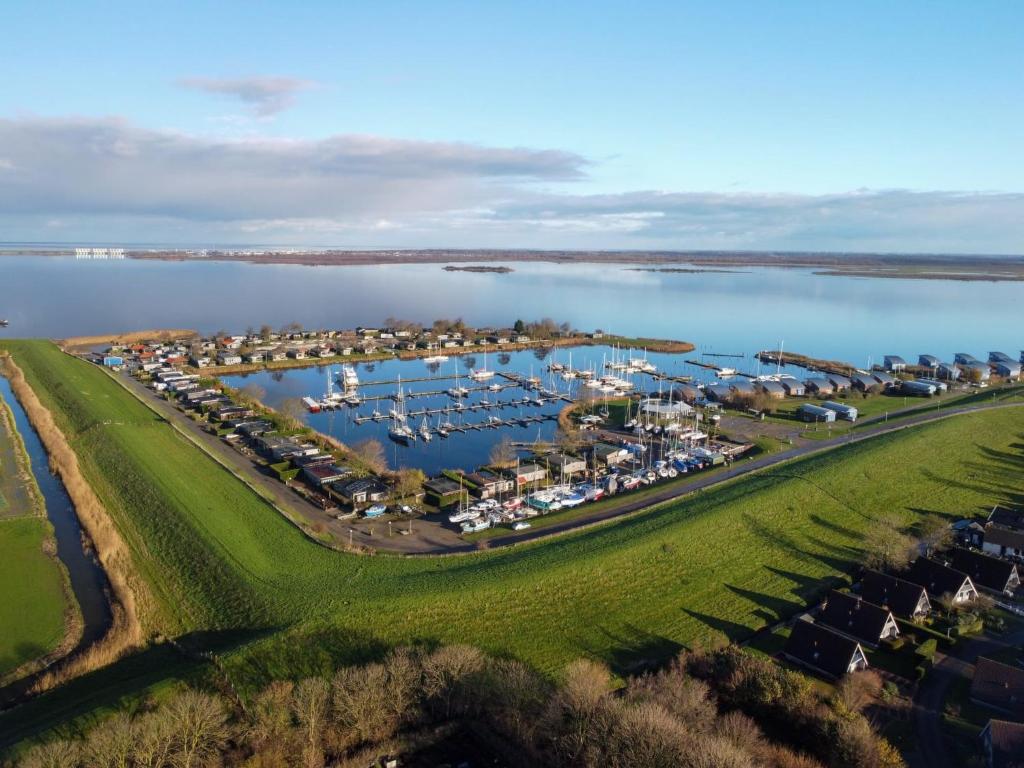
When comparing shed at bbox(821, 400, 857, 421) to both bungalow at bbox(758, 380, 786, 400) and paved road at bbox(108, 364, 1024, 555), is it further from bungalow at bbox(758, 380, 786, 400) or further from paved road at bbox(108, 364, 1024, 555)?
bungalow at bbox(758, 380, 786, 400)

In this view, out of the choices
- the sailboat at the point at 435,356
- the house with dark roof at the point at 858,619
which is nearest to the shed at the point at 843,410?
the house with dark roof at the point at 858,619

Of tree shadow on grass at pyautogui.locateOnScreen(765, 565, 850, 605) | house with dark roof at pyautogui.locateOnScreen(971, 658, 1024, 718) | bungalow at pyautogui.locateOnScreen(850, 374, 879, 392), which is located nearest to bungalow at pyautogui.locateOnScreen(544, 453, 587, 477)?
tree shadow on grass at pyautogui.locateOnScreen(765, 565, 850, 605)

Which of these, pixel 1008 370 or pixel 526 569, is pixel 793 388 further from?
pixel 526 569

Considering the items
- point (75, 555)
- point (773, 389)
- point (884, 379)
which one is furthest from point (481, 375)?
point (75, 555)

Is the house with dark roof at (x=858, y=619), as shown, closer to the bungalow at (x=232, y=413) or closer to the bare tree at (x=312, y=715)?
the bare tree at (x=312, y=715)

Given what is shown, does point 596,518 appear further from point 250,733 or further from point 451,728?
point 250,733

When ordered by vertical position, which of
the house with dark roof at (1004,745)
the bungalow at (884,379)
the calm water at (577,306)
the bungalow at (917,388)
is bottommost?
the house with dark roof at (1004,745)

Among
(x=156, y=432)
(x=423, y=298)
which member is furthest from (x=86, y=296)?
(x=156, y=432)
